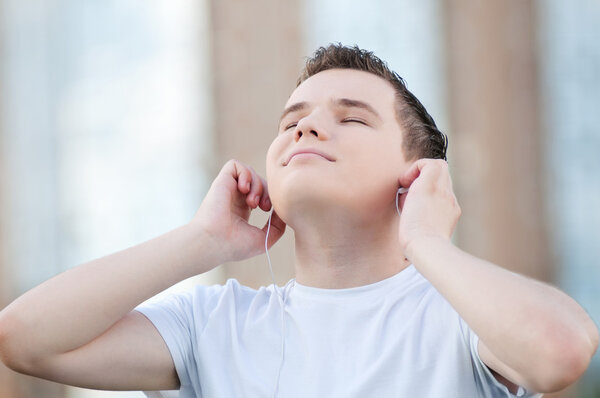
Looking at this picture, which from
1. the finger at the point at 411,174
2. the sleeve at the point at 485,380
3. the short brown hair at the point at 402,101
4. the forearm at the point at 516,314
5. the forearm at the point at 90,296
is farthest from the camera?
the short brown hair at the point at 402,101

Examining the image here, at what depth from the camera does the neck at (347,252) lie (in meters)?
1.68

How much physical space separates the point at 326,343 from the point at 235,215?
40 centimetres

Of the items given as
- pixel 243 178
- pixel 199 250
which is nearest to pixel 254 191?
pixel 243 178

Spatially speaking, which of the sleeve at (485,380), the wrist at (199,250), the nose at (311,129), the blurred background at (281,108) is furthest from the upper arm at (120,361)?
the blurred background at (281,108)

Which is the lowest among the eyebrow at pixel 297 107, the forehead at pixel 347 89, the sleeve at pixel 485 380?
the sleeve at pixel 485 380

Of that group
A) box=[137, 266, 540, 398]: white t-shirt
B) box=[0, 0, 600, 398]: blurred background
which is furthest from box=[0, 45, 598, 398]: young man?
box=[0, 0, 600, 398]: blurred background

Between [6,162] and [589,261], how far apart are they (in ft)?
15.3

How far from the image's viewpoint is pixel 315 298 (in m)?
1.67

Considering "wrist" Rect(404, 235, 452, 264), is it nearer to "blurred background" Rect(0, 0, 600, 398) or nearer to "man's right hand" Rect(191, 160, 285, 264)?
"man's right hand" Rect(191, 160, 285, 264)

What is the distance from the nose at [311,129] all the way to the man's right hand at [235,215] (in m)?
0.22

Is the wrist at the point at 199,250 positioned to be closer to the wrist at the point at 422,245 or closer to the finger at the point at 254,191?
the finger at the point at 254,191

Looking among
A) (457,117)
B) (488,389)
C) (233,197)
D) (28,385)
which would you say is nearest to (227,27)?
(457,117)

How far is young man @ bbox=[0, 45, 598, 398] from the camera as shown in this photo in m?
1.50

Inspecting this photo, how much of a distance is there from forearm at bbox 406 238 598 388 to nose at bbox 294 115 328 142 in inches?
14.2
